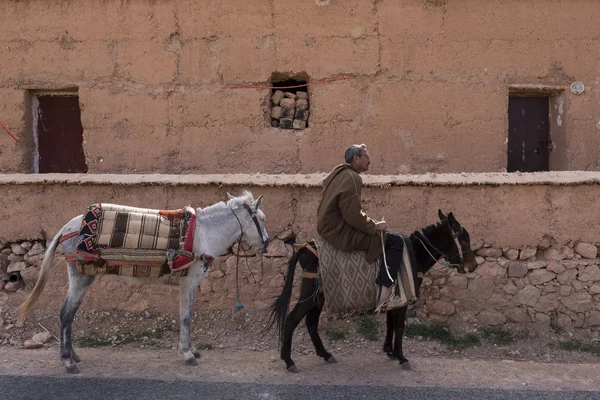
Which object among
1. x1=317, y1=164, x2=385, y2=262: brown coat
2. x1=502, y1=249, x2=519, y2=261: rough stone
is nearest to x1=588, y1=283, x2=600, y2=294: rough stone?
x1=502, y1=249, x2=519, y2=261: rough stone

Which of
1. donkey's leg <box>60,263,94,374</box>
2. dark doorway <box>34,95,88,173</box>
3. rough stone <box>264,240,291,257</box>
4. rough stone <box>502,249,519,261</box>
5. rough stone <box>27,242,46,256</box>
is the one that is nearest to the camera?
donkey's leg <box>60,263,94,374</box>

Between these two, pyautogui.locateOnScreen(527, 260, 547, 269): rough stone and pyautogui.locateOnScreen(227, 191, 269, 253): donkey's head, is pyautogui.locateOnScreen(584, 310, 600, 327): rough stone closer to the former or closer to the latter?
pyautogui.locateOnScreen(527, 260, 547, 269): rough stone

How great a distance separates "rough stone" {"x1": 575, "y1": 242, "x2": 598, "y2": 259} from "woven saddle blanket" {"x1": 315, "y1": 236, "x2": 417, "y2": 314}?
214 centimetres

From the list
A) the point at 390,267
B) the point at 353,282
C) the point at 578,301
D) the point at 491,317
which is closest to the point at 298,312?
the point at 353,282

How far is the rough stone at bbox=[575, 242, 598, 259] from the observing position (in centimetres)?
588

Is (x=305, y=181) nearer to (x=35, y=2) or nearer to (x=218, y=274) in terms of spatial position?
(x=218, y=274)

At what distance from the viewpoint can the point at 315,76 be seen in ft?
23.9

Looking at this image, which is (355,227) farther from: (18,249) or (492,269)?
(18,249)

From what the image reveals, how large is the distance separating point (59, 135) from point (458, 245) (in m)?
5.63

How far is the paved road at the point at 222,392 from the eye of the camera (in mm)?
4402

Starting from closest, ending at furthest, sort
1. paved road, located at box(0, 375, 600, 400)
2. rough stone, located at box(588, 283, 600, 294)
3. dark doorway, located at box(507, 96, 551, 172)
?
paved road, located at box(0, 375, 600, 400)
rough stone, located at box(588, 283, 600, 294)
dark doorway, located at box(507, 96, 551, 172)

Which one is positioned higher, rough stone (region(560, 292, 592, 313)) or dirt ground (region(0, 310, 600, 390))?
rough stone (region(560, 292, 592, 313))

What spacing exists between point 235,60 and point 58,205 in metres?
2.84

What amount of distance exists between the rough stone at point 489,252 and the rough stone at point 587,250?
2.67ft
